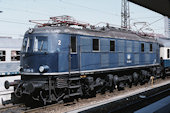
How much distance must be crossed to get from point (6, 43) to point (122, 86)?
11.2 metres

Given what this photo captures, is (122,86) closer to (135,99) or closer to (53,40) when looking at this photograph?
(135,99)

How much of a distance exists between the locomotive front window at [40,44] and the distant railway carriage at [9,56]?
29.2 feet

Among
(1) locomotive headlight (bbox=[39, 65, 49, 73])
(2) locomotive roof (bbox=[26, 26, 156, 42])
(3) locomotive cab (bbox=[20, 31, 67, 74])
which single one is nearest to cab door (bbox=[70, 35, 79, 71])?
(2) locomotive roof (bbox=[26, 26, 156, 42])

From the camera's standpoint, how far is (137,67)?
1673 cm

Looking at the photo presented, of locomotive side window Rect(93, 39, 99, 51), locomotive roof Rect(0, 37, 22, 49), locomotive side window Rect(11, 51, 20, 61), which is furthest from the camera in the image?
locomotive side window Rect(11, 51, 20, 61)

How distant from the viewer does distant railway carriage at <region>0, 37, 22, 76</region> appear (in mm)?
18344

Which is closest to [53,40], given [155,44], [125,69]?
[125,69]

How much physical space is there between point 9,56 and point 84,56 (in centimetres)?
985

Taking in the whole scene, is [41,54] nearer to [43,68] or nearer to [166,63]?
[43,68]

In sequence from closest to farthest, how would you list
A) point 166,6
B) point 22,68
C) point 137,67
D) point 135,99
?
point 166,6 < point 22,68 < point 135,99 < point 137,67

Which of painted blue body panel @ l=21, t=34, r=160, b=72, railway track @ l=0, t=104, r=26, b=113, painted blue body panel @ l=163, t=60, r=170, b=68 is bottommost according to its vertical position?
railway track @ l=0, t=104, r=26, b=113

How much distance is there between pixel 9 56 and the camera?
18.8 metres

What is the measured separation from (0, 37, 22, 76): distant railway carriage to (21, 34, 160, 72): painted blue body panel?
8108 mm

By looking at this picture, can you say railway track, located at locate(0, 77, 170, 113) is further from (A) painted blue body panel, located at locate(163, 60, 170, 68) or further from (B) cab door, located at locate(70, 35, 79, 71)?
(A) painted blue body panel, located at locate(163, 60, 170, 68)
